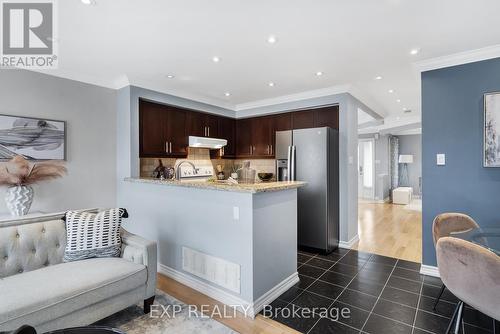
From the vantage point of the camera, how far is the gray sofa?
5.61ft

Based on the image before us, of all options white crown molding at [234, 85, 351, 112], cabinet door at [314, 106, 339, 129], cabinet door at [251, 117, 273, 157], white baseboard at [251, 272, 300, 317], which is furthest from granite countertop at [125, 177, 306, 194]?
cabinet door at [251, 117, 273, 157]

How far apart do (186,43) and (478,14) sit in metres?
2.58

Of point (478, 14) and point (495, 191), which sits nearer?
point (478, 14)

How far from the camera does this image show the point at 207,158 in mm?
5277

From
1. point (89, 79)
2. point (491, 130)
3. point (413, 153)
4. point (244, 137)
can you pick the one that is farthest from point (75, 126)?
point (413, 153)

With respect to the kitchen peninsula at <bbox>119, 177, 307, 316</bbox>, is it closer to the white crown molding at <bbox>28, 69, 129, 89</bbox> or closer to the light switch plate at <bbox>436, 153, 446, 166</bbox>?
the white crown molding at <bbox>28, 69, 129, 89</bbox>

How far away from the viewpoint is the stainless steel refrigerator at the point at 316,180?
380cm

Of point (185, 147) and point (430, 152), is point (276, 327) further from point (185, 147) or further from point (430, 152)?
point (185, 147)

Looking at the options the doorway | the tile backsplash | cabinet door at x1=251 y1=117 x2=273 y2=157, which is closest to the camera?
the tile backsplash

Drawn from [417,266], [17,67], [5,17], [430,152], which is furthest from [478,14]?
[17,67]

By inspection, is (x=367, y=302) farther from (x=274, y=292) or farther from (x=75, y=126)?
(x=75, y=126)

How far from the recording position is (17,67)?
3053mm

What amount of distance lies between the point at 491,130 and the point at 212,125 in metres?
4.10

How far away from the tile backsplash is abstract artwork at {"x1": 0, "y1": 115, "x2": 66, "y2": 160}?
1.15m
